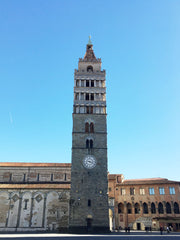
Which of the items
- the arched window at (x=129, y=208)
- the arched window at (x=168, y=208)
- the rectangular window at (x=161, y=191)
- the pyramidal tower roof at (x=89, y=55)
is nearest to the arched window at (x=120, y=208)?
the arched window at (x=129, y=208)

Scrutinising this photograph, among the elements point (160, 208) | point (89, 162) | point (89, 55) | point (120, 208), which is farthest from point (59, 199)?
point (89, 55)

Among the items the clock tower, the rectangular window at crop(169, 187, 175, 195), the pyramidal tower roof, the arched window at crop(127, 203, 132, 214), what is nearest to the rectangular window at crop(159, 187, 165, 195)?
the rectangular window at crop(169, 187, 175, 195)

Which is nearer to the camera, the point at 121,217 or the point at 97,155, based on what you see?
the point at 97,155

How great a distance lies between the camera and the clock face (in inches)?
1094

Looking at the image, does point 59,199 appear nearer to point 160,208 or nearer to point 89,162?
point 89,162

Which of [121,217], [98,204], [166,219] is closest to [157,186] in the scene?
[166,219]

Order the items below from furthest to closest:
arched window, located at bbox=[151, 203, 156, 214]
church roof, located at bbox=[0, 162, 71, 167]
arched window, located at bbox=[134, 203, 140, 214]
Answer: arched window, located at bbox=[134, 203, 140, 214], arched window, located at bbox=[151, 203, 156, 214], church roof, located at bbox=[0, 162, 71, 167]

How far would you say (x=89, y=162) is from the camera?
2792 cm

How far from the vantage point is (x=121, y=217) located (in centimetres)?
3828

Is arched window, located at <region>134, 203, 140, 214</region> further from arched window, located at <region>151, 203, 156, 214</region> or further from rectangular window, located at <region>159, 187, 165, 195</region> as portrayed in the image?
rectangular window, located at <region>159, 187, 165, 195</region>

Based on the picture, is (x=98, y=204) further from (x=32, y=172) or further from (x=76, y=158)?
(x=32, y=172)

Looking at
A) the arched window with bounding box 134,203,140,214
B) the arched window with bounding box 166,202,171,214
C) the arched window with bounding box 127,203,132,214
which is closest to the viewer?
the arched window with bounding box 166,202,171,214

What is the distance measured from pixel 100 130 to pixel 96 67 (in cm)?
1191

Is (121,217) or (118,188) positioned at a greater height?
(118,188)
